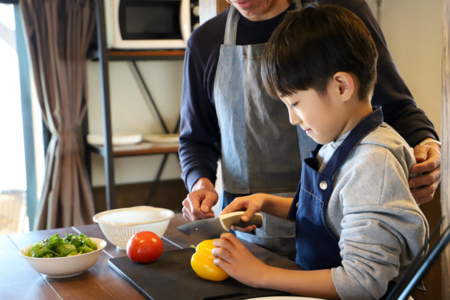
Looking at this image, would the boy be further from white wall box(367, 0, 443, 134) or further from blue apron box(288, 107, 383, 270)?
white wall box(367, 0, 443, 134)

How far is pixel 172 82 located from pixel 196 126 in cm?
193

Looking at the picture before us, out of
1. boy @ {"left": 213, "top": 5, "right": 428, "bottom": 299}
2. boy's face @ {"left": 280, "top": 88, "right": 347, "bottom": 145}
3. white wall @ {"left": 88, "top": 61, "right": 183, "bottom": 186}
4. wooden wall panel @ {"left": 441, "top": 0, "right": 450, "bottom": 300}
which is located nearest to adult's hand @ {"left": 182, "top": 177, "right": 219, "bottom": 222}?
boy @ {"left": 213, "top": 5, "right": 428, "bottom": 299}

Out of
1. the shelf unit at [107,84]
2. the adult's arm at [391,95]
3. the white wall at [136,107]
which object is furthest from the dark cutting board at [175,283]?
the white wall at [136,107]

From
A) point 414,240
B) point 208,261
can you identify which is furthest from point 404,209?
point 208,261

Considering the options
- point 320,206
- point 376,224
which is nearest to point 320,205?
point 320,206

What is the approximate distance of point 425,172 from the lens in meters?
0.89

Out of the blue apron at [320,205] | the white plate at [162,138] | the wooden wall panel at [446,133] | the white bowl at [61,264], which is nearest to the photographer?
the wooden wall panel at [446,133]

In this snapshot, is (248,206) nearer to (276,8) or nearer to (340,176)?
(340,176)

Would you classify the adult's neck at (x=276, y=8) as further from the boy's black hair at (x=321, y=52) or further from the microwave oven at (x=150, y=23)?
the microwave oven at (x=150, y=23)

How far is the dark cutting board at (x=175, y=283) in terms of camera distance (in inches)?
33.9

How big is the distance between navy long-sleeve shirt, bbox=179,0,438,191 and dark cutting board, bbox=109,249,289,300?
37 centimetres

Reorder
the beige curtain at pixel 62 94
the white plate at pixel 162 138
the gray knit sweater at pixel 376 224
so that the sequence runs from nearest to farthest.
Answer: the gray knit sweater at pixel 376 224
the beige curtain at pixel 62 94
the white plate at pixel 162 138

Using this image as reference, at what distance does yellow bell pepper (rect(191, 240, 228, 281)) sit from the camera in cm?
→ 92

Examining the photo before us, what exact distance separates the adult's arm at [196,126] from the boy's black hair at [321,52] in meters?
0.56
